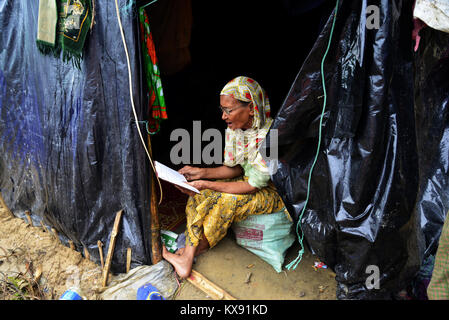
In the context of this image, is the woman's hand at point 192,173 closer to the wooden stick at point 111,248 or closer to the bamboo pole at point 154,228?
the bamboo pole at point 154,228

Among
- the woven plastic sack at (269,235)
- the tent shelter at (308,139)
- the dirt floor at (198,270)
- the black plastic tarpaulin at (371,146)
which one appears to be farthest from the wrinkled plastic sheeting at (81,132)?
the black plastic tarpaulin at (371,146)

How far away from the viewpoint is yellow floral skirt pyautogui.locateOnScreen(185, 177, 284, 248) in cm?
233

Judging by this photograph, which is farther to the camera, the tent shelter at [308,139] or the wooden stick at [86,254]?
the wooden stick at [86,254]

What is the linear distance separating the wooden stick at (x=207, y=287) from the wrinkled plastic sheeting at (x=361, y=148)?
2.48 feet

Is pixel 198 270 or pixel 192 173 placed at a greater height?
pixel 192 173

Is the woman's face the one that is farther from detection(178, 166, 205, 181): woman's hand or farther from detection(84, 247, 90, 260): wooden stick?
detection(84, 247, 90, 260): wooden stick

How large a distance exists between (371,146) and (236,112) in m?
1.05

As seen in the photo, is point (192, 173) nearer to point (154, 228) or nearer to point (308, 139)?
point (154, 228)

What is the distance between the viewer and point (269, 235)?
8.04ft

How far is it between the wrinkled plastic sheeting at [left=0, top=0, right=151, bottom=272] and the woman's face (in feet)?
2.24

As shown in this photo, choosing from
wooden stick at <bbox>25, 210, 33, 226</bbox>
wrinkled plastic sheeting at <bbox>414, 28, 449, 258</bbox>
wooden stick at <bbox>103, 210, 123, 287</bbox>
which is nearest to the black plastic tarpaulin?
wrinkled plastic sheeting at <bbox>414, 28, 449, 258</bbox>

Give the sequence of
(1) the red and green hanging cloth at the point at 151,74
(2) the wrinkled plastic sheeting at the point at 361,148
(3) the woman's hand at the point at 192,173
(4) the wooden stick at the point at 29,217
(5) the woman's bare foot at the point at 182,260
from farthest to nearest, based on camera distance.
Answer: (4) the wooden stick at the point at 29,217 → (3) the woman's hand at the point at 192,173 → (5) the woman's bare foot at the point at 182,260 → (1) the red and green hanging cloth at the point at 151,74 → (2) the wrinkled plastic sheeting at the point at 361,148

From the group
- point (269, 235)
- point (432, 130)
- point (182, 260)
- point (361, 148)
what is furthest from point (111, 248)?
point (432, 130)

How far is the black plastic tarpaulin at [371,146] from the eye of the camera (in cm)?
154
